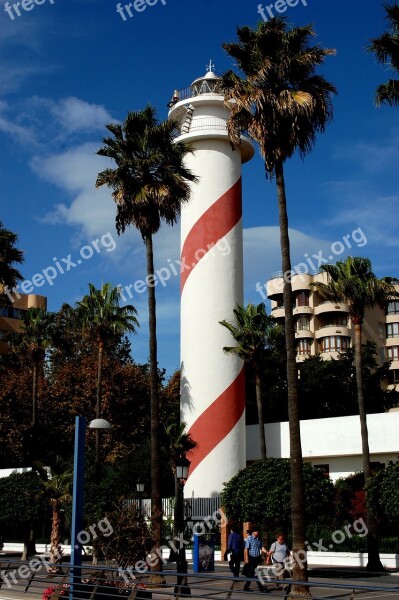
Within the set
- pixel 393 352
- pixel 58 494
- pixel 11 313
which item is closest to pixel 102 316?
pixel 58 494

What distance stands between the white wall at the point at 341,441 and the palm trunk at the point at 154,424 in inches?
519

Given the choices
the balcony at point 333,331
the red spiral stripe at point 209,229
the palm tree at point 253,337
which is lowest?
the palm tree at point 253,337

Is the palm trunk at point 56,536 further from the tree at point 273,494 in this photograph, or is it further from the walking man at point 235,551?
the walking man at point 235,551

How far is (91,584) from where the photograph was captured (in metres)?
15.4

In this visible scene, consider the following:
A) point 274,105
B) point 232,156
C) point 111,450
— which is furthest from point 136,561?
point 111,450

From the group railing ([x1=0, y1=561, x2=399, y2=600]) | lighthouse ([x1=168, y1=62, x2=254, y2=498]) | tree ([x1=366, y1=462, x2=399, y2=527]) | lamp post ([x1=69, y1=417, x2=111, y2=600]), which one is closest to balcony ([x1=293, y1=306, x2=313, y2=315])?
lighthouse ([x1=168, y1=62, x2=254, y2=498])

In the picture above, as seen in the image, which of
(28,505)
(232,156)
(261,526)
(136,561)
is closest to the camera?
(136,561)

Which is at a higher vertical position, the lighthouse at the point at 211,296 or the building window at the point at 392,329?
Result: the building window at the point at 392,329

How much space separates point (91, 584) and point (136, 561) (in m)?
3.33

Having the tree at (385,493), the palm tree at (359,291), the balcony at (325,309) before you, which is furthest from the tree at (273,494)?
the balcony at (325,309)

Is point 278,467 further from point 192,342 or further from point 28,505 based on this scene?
point 28,505

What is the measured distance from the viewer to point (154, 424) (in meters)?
24.2

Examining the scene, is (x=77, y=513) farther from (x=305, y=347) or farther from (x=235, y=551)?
(x=305, y=347)

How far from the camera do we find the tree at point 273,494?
2667 centimetres
